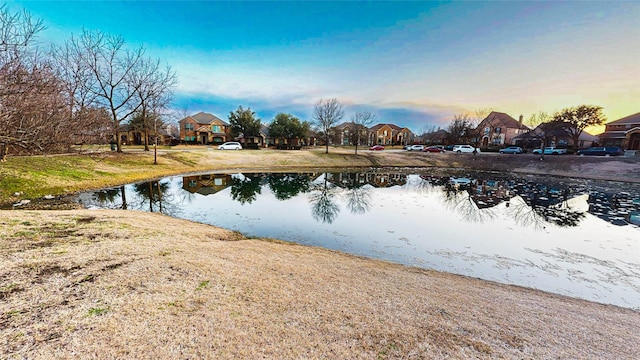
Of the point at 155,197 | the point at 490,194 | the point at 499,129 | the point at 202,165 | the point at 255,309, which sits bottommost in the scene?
the point at 490,194

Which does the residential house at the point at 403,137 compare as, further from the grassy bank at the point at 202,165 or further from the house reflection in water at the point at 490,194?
the house reflection in water at the point at 490,194

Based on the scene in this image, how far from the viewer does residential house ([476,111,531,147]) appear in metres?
61.8

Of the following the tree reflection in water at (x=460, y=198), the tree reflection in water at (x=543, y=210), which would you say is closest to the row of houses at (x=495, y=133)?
the tree reflection in water at (x=460, y=198)

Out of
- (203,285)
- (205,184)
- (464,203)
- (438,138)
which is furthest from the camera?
(438,138)

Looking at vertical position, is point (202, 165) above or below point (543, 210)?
above

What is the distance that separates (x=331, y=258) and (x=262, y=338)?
4.63 m

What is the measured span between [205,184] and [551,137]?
5868 centimetres

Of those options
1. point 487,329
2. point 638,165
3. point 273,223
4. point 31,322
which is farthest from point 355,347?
point 638,165

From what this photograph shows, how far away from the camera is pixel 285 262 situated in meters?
6.86

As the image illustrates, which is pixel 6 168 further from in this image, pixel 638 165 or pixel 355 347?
pixel 638 165

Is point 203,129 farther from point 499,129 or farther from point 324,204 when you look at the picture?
point 499,129

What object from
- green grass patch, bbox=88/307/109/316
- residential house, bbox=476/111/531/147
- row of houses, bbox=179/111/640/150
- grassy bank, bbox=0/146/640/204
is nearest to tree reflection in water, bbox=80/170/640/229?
grassy bank, bbox=0/146/640/204

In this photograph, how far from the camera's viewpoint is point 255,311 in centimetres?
420

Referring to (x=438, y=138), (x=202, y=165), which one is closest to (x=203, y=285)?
(x=202, y=165)
